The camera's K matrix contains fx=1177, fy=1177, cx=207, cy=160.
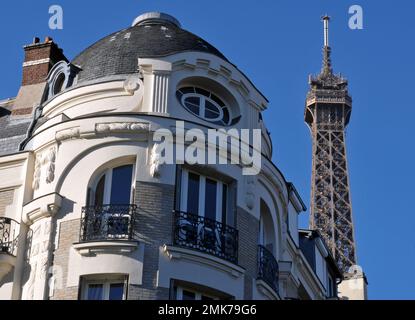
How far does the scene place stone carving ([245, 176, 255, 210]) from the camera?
73.9 ft

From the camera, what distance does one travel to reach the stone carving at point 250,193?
73.9 ft

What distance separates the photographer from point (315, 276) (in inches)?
1067

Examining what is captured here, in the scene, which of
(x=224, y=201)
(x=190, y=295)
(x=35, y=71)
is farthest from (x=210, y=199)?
(x=35, y=71)

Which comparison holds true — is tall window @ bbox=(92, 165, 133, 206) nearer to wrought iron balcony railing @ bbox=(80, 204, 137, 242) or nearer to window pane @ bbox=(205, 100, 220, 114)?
wrought iron balcony railing @ bbox=(80, 204, 137, 242)

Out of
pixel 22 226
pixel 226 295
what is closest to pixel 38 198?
pixel 22 226

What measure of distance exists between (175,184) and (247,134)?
2.37 meters

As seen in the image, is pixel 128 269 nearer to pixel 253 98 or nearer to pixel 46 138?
pixel 46 138

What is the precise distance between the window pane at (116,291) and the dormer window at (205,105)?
13.7 feet

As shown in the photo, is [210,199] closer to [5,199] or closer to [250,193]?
[250,193]

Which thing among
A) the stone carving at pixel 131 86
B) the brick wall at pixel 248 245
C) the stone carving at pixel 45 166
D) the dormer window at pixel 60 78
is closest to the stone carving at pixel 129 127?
the stone carving at pixel 131 86

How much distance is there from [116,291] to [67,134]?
11.1 ft

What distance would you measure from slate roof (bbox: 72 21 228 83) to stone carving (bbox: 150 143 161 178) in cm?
217

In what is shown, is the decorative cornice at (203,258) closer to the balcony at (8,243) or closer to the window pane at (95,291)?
the window pane at (95,291)

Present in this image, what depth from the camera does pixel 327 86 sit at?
10606cm
